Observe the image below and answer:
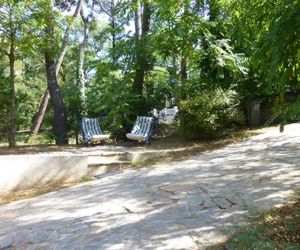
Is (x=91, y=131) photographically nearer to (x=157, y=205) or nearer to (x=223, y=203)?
(x=157, y=205)

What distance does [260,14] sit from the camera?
4.34 meters

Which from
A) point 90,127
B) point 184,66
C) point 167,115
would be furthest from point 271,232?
point 167,115

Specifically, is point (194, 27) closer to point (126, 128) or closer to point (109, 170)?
point (126, 128)

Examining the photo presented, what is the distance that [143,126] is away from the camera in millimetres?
10648

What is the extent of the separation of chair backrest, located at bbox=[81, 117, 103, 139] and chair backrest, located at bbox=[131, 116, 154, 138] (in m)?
0.98

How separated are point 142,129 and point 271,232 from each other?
681 centimetres

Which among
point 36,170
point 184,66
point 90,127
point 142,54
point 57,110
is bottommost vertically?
point 36,170

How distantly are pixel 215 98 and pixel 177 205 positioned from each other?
5328 millimetres

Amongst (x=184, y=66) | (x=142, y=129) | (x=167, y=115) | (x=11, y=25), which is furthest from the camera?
(x=167, y=115)

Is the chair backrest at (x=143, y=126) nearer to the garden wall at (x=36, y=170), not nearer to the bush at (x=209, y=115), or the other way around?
the bush at (x=209, y=115)

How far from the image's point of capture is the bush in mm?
9891

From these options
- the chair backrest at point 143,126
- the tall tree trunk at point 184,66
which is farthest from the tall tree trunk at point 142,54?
the chair backrest at point 143,126

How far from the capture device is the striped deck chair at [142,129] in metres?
10.3

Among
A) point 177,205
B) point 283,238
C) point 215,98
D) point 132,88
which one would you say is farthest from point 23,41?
point 283,238
